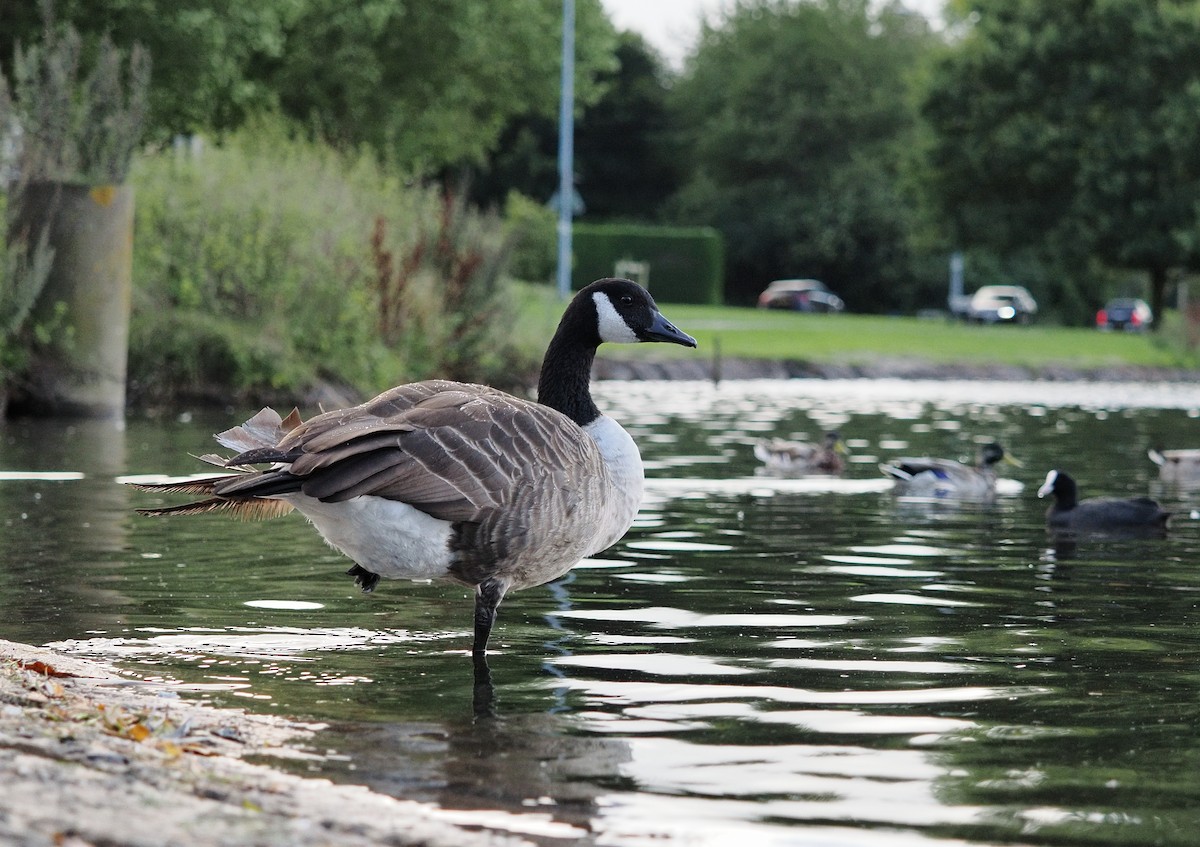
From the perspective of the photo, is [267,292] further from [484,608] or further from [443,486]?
[443,486]

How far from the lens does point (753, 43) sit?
9331 cm

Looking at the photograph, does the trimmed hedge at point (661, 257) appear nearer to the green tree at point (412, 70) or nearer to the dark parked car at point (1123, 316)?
the dark parked car at point (1123, 316)

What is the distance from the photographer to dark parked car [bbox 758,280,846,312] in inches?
3172

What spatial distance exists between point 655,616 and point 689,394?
24.1 metres

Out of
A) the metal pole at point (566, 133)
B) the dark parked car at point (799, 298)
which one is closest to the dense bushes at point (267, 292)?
the metal pole at point (566, 133)

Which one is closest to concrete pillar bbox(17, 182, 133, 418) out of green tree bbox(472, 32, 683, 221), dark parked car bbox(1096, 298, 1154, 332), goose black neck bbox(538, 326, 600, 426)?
→ goose black neck bbox(538, 326, 600, 426)

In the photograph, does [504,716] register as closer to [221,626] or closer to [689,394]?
[221,626]

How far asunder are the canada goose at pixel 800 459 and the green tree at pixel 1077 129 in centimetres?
4207

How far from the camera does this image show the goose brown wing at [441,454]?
7.32 metres

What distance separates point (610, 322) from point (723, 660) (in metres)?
1.84

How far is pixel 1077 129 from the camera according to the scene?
199ft

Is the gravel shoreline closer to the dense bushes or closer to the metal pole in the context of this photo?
the dense bushes

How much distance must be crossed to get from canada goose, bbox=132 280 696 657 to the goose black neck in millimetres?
506

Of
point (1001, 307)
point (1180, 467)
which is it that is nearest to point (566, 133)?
point (1001, 307)
